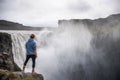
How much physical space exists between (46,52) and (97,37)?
11543 millimetres

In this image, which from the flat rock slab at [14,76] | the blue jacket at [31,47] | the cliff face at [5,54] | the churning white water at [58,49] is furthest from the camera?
the churning white water at [58,49]

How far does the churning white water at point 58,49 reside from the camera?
41.6 metres

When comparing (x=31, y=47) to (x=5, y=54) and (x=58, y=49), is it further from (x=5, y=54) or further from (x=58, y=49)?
(x=58, y=49)

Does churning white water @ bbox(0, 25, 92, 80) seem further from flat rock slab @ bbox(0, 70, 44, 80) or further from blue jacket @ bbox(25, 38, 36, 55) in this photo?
flat rock slab @ bbox(0, 70, 44, 80)

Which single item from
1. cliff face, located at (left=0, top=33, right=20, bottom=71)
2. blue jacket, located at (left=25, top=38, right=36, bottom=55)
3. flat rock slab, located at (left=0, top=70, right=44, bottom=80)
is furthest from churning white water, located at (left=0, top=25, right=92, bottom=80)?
flat rock slab, located at (left=0, top=70, right=44, bottom=80)

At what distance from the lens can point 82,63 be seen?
43.4 metres

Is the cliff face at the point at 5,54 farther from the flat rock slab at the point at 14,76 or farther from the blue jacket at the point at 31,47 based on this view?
the flat rock slab at the point at 14,76

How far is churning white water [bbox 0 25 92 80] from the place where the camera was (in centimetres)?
4162

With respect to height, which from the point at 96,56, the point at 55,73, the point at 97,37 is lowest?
the point at 55,73

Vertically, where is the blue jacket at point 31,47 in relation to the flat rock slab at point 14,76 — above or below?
above

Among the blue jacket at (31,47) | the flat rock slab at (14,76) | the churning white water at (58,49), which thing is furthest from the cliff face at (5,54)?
the churning white water at (58,49)

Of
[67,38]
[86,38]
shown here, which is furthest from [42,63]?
[86,38]

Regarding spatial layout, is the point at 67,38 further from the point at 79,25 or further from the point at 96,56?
the point at 96,56

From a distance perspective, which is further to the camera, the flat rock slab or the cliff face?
the cliff face
